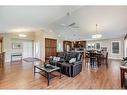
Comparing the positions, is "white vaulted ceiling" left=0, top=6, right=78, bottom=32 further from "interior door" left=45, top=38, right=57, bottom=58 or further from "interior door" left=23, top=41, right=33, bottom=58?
"interior door" left=23, top=41, right=33, bottom=58

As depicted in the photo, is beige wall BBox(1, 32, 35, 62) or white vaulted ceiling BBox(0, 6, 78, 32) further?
beige wall BBox(1, 32, 35, 62)

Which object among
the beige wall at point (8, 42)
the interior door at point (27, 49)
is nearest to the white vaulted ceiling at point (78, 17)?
the beige wall at point (8, 42)

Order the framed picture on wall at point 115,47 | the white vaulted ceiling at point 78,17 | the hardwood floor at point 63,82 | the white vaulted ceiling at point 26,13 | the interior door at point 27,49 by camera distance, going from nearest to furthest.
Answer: the white vaulted ceiling at point 26,13 < the hardwood floor at point 63,82 < the white vaulted ceiling at point 78,17 < the framed picture on wall at point 115,47 < the interior door at point 27,49

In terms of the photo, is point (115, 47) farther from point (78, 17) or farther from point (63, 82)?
point (63, 82)

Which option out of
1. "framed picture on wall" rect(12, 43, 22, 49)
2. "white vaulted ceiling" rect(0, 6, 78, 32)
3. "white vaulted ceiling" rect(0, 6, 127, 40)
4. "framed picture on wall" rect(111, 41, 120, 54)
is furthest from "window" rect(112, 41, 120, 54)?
"framed picture on wall" rect(12, 43, 22, 49)

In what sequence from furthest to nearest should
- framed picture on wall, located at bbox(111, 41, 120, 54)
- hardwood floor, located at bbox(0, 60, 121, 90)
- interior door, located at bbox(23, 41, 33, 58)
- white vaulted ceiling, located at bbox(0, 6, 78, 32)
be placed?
interior door, located at bbox(23, 41, 33, 58), framed picture on wall, located at bbox(111, 41, 120, 54), hardwood floor, located at bbox(0, 60, 121, 90), white vaulted ceiling, located at bbox(0, 6, 78, 32)

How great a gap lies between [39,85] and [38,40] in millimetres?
5664

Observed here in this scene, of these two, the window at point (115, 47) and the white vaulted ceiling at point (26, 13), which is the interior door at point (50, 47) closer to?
the white vaulted ceiling at point (26, 13)

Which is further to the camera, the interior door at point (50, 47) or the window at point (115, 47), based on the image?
the interior door at point (50, 47)

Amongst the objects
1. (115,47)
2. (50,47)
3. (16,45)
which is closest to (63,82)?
(115,47)

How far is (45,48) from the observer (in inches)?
309

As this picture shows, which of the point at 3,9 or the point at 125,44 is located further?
the point at 125,44
